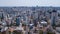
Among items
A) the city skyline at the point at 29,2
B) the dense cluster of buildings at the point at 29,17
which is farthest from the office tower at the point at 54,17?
the city skyline at the point at 29,2

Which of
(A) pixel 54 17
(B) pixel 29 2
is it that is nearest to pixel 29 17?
(B) pixel 29 2

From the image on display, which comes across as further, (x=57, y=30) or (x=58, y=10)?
(x=58, y=10)

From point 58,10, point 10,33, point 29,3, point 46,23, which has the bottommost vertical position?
point 10,33

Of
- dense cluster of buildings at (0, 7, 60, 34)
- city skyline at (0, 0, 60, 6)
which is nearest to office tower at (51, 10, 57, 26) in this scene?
dense cluster of buildings at (0, 7, 60, 34)

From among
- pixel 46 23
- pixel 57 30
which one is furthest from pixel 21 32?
pixel 57 30

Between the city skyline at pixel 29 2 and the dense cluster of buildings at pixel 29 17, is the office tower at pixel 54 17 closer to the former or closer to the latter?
the dense cluster of buildings at pixel 29 17

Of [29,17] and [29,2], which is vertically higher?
[29,2]

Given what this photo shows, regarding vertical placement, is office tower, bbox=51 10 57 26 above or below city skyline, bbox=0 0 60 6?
below

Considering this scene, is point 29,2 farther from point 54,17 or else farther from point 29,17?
point 54,17

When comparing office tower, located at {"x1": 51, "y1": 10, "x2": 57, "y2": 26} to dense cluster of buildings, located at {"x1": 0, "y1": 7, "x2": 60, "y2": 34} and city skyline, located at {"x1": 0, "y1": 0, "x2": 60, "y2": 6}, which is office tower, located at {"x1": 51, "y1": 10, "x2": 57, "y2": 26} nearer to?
dense cluster of buildings, located at {"x1": 0, "y1": 7, "x2": 60, "y2": 34}

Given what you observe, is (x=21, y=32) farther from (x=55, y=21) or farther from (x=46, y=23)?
(x=55, y=21)

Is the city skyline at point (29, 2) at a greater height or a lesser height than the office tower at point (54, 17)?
greater
